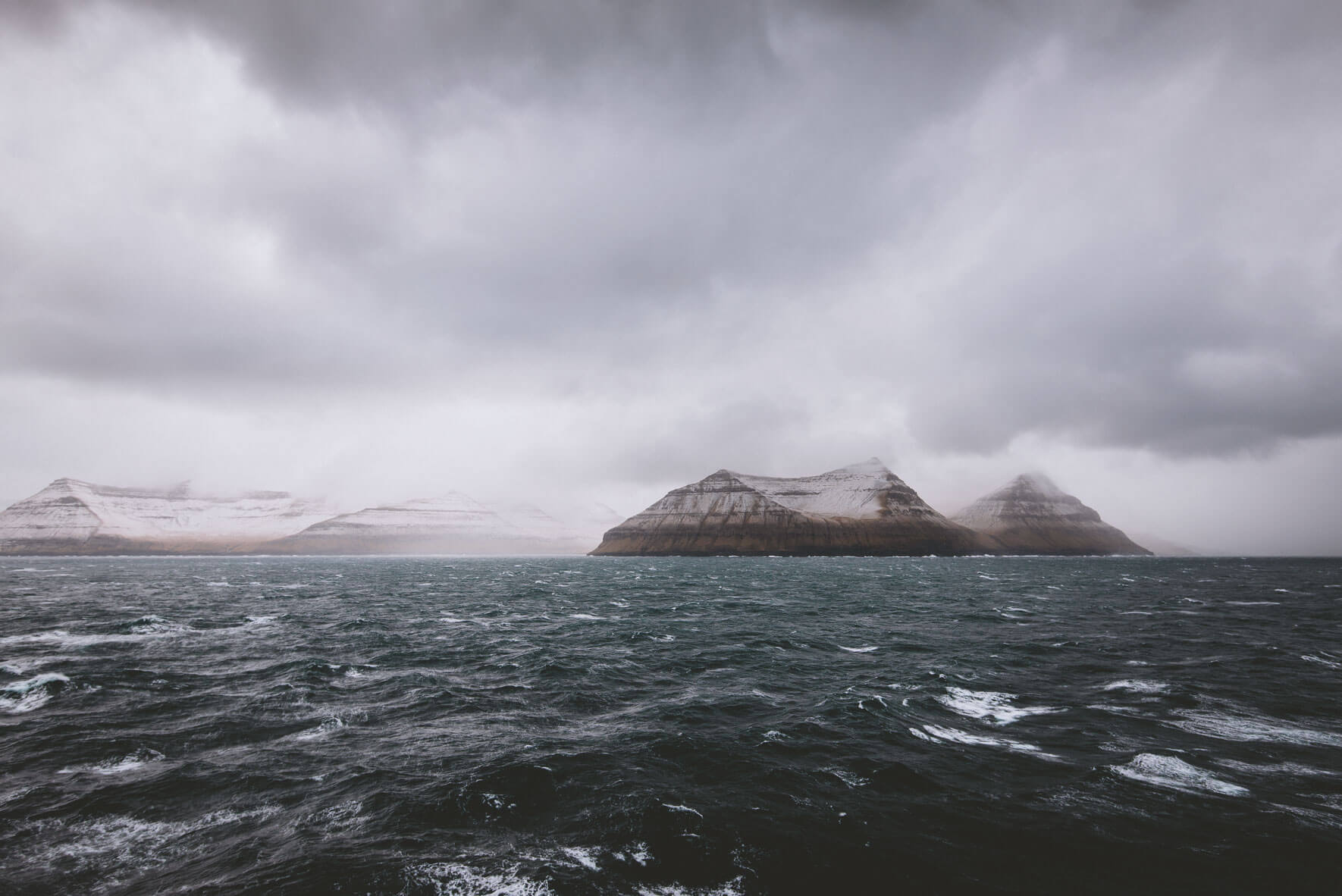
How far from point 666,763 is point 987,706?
45.4 feet

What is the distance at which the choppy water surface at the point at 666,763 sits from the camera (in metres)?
11.1

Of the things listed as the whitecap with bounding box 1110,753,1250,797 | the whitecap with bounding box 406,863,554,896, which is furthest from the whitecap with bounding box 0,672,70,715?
the whitecap with bounding box 1110,753,1250,797

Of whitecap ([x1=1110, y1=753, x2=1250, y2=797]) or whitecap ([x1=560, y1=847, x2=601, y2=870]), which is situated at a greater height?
whitecap ([x1=1110, y1=753, x2=1250, y2=797])

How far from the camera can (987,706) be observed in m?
22.3

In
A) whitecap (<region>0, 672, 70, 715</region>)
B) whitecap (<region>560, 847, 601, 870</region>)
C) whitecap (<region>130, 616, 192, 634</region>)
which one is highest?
whitecap (<region>560, 847, 601, 870</region>)

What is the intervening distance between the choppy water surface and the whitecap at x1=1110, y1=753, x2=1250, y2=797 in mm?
98

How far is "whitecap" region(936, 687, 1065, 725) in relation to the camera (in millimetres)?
21016

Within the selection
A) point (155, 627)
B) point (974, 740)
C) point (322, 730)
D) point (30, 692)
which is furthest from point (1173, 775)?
point (155, 627)

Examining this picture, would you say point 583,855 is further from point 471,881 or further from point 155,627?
point 155,627

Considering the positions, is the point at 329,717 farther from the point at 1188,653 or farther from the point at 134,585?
the point at 134,585

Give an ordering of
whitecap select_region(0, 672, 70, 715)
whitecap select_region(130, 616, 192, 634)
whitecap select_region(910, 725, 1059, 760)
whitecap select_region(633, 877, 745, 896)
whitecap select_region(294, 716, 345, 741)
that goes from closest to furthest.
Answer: whitecap select_region(633, 877, 745, 896) → whitecap select_region(910, 725, 1059, 760) → whitecap select_region(294, 716, 345, 741) → whitecap select_region(0, 672, 70, 715) → whitecap select_region(130, 616, 192, 634)

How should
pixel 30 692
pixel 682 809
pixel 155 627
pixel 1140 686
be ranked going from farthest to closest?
pixel 155 627 < pixel 1140 686 < pixel 30 692 < pixel 682 809

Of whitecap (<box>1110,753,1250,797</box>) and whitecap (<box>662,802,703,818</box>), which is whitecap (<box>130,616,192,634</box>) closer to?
whitecap (<box>662,802,703,818</box>)

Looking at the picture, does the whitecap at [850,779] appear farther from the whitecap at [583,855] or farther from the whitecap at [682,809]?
the whitecap at [583,855]
